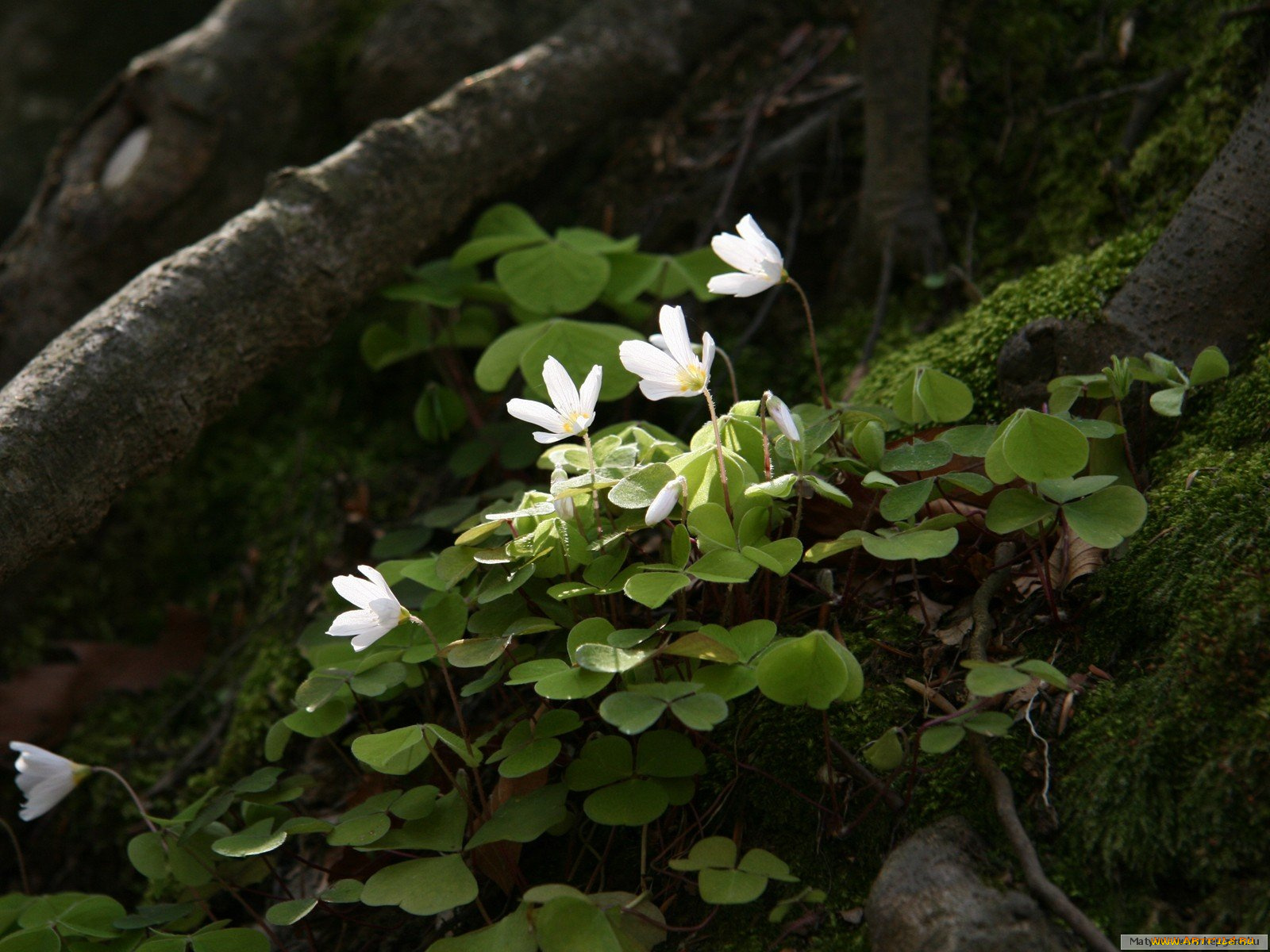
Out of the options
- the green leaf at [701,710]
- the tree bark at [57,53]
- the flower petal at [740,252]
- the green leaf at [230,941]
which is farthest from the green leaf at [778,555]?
the tree bark at [57,53]

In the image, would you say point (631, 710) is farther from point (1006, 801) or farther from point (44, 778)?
point (44, 778)

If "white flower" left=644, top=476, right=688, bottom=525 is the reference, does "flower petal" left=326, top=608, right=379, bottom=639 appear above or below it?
below

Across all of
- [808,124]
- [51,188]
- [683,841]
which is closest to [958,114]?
[808,124]

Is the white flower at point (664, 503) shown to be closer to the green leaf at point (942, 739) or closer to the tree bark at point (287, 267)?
the green leaf at point (942, 739)

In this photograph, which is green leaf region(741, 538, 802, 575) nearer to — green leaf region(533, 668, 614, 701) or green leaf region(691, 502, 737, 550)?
green leaf region(691, 502, 737, 550)

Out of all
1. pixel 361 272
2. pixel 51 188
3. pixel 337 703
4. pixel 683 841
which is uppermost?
pixel 51 188

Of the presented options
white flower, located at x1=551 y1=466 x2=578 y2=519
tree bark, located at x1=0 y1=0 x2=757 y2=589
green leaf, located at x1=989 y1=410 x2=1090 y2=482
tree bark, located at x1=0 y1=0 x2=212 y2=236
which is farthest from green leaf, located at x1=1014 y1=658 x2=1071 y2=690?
tree bark, located at x1=0 y1=0 x2=212 y2=236

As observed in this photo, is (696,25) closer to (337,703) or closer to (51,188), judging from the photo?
(51,188)
